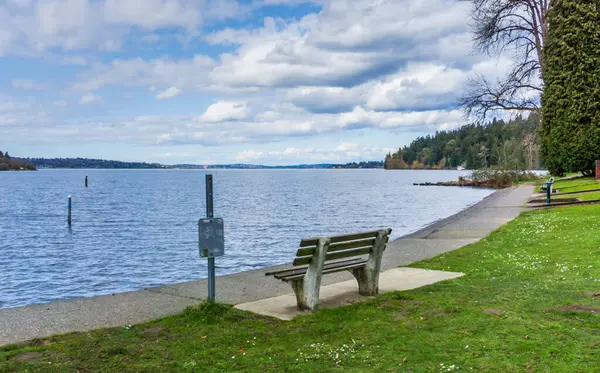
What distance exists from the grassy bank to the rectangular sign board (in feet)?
2.48

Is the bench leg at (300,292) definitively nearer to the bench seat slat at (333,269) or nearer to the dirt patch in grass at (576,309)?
the bench seat slat at (333,269)

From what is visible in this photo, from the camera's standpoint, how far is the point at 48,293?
47.5ft

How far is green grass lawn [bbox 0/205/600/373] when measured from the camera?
205 inches

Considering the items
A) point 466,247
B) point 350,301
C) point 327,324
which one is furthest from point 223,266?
point 327,324

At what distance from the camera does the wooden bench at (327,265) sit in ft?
24.4

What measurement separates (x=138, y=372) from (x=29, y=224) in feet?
113

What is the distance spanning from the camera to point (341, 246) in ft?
25.6

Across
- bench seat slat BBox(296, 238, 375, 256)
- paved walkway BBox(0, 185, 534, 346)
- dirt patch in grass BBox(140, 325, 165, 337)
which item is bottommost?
paved walkway BBox(0, 185, 534, 346)

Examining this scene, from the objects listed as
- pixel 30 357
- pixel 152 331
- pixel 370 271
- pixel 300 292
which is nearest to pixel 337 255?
pixel 300 292

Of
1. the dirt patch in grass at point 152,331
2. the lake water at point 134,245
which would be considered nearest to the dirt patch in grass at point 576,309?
the dirt patch in grass at point 152,331

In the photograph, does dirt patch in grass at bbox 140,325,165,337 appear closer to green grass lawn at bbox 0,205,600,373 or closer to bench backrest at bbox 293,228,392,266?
green grass lawn at bbox 0,205,600,373

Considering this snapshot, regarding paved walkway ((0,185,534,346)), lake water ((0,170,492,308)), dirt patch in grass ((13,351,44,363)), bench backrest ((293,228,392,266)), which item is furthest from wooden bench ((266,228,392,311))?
lake water ((0,170,492,308))

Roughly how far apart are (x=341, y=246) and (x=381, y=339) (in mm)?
1959

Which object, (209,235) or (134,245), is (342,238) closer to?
(209,235)
